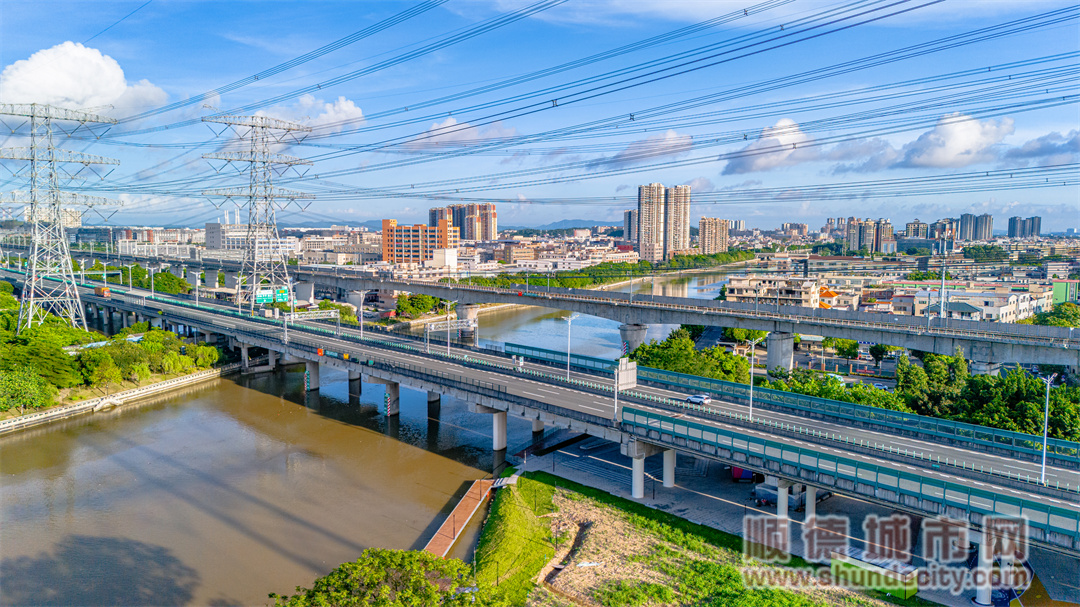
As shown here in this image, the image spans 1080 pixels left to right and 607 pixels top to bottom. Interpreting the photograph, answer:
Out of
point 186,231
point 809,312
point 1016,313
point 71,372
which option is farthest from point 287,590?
point 186,231

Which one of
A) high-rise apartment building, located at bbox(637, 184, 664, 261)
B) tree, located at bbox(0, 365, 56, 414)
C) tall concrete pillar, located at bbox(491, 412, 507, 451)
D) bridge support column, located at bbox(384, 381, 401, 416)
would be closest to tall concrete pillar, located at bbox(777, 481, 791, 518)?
tall concrete pillar, located at bbox(491, 412, 507, 451)

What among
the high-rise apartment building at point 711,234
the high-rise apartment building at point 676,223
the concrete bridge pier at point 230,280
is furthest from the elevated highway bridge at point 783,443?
the high-rise apartment building at point 711,234

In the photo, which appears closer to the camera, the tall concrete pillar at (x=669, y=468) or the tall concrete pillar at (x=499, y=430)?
the tall concrete pillar at (x=669, y=468)

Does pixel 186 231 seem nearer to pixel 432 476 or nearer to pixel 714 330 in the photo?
pixel 714 330

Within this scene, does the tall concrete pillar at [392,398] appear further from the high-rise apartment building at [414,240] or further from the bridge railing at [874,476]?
the high-rise apartment building at [414,240]

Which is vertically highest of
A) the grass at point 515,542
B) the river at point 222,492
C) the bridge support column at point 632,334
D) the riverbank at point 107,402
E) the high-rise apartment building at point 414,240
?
the high-rise apartment building at point 414,240

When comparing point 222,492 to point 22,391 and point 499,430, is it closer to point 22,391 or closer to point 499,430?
point 499,430

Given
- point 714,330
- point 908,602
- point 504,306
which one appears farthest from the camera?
point 504,306
